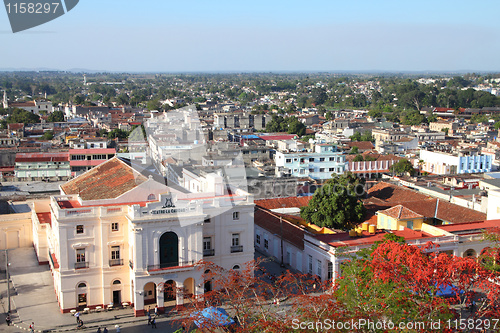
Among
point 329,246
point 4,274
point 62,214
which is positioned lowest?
point 4,274

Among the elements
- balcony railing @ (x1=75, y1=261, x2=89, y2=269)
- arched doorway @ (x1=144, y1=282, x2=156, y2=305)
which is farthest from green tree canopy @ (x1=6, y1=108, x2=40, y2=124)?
arched doorway @ (x1=144, y1=282, x2=156, y2=305)

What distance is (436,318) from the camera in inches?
477

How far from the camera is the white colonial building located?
18250 millimetres

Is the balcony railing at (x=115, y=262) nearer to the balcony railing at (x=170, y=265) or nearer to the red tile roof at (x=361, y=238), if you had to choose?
the balcony railing at (x=170, y=265)

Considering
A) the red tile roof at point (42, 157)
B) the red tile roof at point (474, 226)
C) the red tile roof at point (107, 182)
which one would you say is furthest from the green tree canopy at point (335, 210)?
the red tile roof at point (42, 157)

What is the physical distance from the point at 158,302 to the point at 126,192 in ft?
13.9

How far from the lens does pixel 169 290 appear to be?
18.8m

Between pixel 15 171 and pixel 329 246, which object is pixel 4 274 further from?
pixel 15 171

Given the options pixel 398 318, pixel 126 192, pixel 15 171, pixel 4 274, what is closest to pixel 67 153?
Result: pixel 15 171

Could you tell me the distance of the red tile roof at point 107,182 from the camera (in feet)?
68.3

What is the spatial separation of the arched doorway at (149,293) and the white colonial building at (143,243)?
34 mm

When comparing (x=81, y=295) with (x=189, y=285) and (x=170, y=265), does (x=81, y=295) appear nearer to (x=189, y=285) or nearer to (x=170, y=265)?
(x=170, y=265)

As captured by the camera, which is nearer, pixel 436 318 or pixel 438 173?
pixel 436 318

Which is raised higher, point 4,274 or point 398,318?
point 398,318
